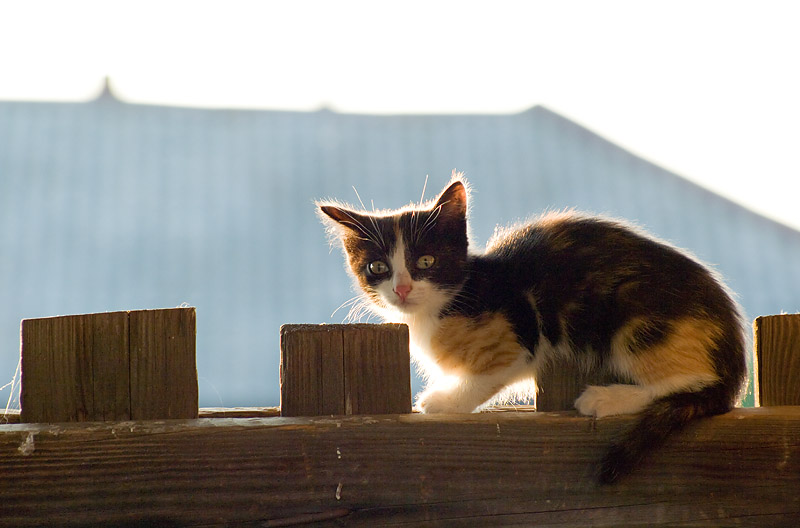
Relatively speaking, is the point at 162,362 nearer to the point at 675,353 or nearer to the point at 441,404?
the point at 441,404

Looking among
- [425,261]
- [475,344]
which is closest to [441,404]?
[475,344]

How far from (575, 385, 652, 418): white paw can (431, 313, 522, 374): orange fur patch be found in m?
0.44

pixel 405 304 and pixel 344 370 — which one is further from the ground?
pixel 405 304

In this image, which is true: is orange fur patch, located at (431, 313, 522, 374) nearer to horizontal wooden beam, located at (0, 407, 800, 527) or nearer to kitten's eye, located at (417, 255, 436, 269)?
kitten's eye, located at (417, 255, 436, 269)

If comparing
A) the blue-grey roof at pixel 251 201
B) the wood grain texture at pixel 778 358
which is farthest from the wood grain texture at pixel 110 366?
the blue-grey roof at pixel 251 201

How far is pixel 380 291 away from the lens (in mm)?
2461

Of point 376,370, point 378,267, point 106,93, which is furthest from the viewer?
point 106,93

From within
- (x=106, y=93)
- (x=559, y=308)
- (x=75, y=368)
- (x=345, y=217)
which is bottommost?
(x=75, y=368)

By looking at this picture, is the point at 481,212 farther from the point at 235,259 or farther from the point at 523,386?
the point at 523,386

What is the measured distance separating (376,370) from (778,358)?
915 mm

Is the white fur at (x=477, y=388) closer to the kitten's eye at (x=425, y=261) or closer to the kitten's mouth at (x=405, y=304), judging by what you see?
the kitten's mouth at (x=405, y=304)

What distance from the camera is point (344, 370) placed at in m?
1.58

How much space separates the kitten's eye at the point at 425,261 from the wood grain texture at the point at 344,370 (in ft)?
2.64

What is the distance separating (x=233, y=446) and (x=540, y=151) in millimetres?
4556
